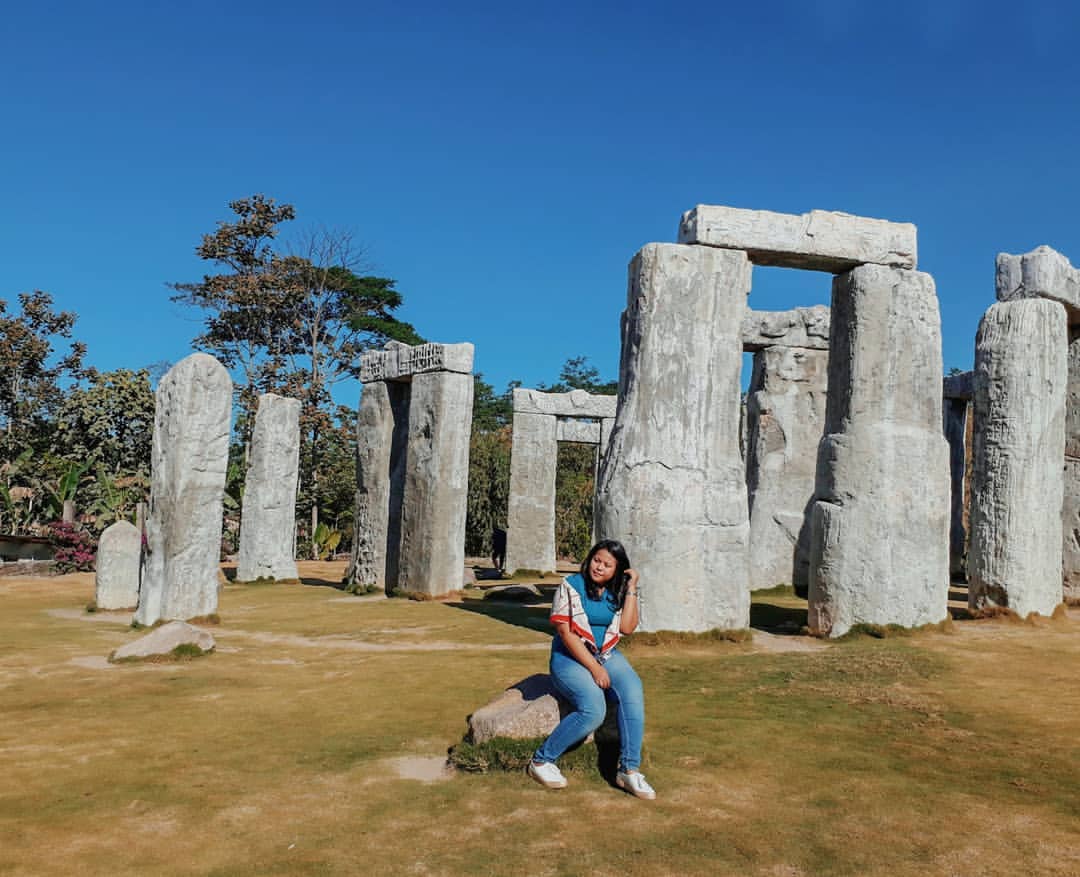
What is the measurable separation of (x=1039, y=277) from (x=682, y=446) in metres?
4.87

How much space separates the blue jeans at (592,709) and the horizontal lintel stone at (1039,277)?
26.0ft

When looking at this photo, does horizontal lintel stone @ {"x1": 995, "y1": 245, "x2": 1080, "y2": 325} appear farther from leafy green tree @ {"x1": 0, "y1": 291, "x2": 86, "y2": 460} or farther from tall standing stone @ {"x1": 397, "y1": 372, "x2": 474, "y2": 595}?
leafy green tree @ {"x1": 0, "y1": 291, "x2": 86, "y2": 460}

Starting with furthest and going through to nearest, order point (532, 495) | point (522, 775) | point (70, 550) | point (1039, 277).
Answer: point (532, 495), point (70, 550), point (1039, 277), point (522, 775)

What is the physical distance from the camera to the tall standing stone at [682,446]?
26.2ft

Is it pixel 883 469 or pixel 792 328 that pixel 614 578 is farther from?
pixel 792 328

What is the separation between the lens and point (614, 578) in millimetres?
4695

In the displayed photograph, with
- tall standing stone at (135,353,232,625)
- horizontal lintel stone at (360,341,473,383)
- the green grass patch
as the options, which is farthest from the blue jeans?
horizontal lintel stone at (360,341,473,383)

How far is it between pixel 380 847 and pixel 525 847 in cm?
55

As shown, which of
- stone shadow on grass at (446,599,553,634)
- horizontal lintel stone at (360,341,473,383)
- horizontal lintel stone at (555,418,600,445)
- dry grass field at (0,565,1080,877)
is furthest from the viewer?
horizontal lintel stone at (555,418,600,445)

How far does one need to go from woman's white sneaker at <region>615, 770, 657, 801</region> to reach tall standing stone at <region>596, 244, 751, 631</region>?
3635 mm

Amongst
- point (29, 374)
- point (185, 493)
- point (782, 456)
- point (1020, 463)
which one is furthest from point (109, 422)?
point (1020, 463)

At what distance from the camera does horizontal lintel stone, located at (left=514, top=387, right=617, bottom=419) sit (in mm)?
18266

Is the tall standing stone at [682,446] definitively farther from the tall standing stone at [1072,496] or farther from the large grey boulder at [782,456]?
the large grey boulder at [782,456]

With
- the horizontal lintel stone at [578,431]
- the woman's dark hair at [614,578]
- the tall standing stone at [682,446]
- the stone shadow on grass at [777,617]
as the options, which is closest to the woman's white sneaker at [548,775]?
the woman's dark hair at [614,578]
